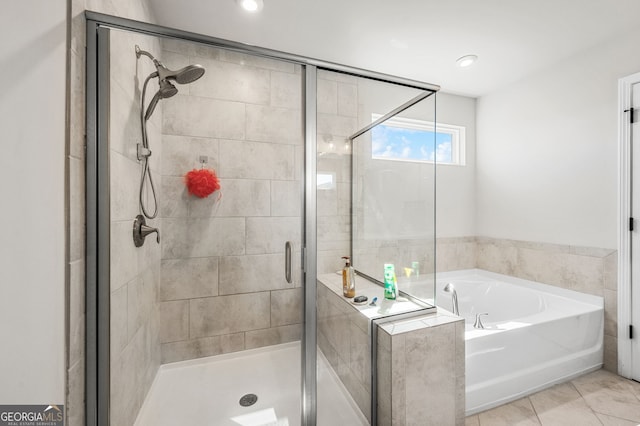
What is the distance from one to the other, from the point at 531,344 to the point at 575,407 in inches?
16.1

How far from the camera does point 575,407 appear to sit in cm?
164

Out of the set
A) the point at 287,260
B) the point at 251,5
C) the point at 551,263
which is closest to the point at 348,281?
the point at 287,260

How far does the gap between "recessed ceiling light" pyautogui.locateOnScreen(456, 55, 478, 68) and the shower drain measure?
2958 millimetres

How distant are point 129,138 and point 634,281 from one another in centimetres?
335

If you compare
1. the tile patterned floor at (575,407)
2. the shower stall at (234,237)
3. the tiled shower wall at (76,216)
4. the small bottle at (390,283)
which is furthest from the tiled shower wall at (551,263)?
the tiled shower wall at (76,216)

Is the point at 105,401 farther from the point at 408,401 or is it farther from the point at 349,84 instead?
the point at 349,84

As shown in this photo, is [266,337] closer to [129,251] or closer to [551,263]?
[129,251]

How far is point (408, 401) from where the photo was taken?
1312mm

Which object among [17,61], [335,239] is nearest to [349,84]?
[335,239]

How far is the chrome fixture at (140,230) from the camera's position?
1.22 metres

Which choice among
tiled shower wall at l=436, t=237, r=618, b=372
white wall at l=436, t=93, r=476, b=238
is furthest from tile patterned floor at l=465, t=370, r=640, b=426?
white wall at l=436, t=93, r=476, b=238

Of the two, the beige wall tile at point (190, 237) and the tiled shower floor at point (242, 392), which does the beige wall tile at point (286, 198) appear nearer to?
the beige wall tile at point (190, 237)

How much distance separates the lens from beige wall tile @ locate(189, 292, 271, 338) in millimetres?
1362

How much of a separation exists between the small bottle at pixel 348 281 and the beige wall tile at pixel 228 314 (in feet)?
1.49
